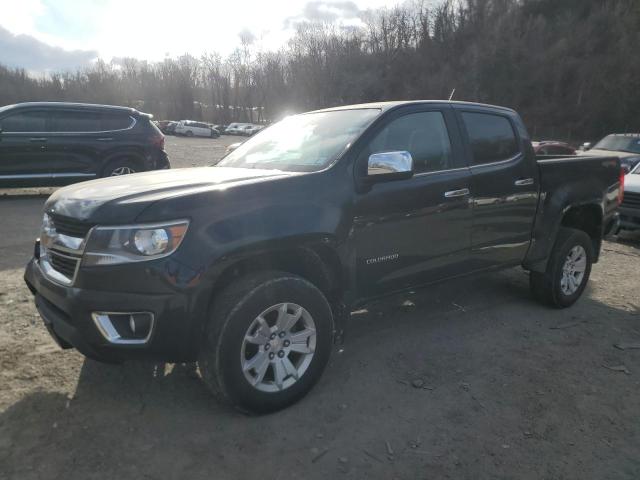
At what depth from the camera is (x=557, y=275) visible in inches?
185

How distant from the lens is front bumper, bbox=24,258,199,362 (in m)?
2.51

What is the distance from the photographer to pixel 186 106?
8750cm

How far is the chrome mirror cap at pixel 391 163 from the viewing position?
3064 mm

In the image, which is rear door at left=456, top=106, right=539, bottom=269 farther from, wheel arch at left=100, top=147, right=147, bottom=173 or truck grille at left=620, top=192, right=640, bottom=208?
wheel arch at left=100, top=147, right=147, bottom=173

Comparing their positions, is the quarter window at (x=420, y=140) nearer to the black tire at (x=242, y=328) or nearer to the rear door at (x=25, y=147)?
the black tire at (x=242, y=328)

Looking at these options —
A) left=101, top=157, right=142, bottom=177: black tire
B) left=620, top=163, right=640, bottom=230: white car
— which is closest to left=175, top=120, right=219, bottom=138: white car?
left=101, top=157, right=142, bottom=177: black tire

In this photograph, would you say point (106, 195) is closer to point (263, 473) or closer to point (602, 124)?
point (263, 473)

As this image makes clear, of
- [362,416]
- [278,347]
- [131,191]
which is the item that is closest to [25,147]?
[131,191]

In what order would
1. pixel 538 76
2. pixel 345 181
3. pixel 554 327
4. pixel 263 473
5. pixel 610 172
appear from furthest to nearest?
pixel 538 76
pixel 610 172
pixel 554 327
pixel 345 181
pixel 263 473

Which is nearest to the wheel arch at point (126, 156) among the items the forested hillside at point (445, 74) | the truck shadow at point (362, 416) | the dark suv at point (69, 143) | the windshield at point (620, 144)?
the dark suv at point (69, 143)

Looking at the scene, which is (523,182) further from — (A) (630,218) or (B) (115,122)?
(B) (115,122)

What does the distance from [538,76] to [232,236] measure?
45.9 m

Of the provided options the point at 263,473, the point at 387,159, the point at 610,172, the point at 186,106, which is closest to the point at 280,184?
the point at 387,159

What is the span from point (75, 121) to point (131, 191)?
8293mm
